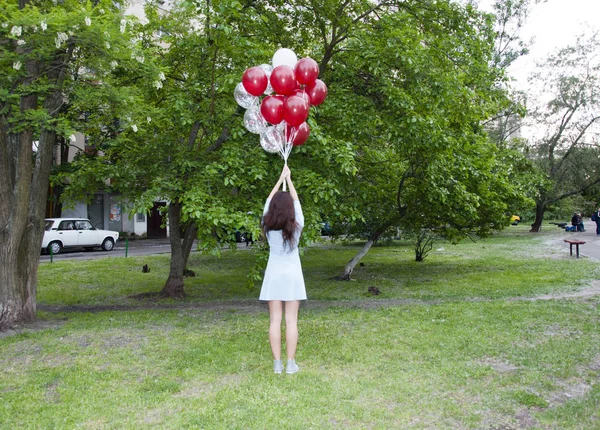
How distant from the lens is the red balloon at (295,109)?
6.11 metres

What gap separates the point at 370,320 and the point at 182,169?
13.5ft

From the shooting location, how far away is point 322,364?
5742 millimetres

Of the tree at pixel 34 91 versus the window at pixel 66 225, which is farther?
the window at pixel 66 225

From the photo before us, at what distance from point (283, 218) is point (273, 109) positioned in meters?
1.79

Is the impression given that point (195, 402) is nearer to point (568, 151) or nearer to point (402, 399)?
Answer: point (402, 399)

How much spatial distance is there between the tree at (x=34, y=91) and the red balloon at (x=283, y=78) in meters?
2.28

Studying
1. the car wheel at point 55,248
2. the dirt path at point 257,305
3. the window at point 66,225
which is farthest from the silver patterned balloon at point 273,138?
the window at point 66,225

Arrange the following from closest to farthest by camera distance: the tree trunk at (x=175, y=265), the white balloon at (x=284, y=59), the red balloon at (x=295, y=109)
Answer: the red balloon at (x=295, y=109) → the white balloon at (x=284, y=59) → the tree trunk at (x=175, y=265)

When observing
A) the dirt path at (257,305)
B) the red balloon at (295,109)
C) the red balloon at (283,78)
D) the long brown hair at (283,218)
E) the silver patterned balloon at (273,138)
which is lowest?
the dirt path at (257,305)

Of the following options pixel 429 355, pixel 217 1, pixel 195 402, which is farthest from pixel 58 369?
pixel 217 1

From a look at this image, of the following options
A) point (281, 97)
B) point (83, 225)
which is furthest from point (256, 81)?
Result: point (83, 225)

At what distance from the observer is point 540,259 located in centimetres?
1862

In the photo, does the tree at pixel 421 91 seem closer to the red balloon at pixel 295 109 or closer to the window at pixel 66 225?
the red balloon at pixel 295 109

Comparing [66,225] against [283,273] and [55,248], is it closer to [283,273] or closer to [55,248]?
[55,248]
